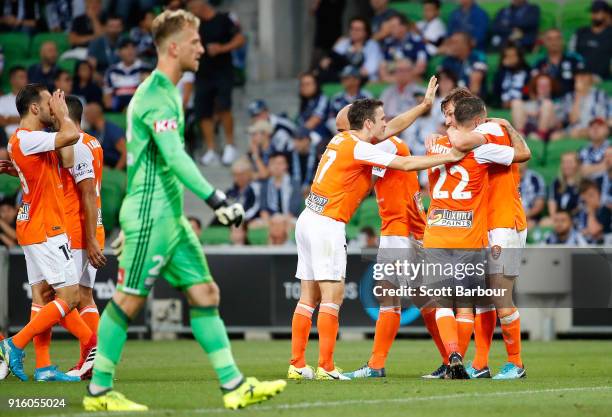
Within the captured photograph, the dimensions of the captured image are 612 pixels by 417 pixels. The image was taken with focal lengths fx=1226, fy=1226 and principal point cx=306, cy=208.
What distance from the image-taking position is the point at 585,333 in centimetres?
1567

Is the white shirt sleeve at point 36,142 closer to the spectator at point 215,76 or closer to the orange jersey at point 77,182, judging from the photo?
the orange jersey at point 77,182

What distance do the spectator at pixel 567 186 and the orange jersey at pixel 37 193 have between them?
883 centimetres

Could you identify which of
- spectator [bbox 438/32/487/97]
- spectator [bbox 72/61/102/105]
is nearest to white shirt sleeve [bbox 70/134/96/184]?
spectator [bbox 438/32/487/97]

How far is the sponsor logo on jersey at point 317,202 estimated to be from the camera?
9938 millimetres

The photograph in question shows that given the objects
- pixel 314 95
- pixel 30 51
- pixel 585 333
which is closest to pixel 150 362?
pixel 585 333

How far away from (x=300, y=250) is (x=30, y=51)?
1393cm

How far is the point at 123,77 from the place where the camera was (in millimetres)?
20516

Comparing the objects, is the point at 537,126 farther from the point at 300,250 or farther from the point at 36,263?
the point at 36,263

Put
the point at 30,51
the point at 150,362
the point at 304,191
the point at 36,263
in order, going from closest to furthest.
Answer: the point at 36,263, the point at 150,362, the point at 304,191, the point at 30,51

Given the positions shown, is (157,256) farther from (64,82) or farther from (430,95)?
(64,82)

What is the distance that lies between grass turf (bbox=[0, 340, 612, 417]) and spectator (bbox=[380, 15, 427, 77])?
7.58 m

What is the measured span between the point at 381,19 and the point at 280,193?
4365mm

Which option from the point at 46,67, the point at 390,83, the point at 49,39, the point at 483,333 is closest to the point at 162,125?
the point at 483,333

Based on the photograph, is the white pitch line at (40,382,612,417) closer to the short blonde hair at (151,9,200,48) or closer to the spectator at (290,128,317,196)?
the short blonde hair at (151,9,200,48)
